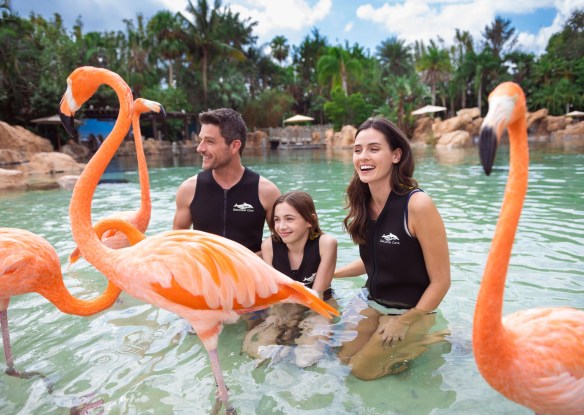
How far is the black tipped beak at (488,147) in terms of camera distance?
1.31 meters

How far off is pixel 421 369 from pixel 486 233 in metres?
3.57

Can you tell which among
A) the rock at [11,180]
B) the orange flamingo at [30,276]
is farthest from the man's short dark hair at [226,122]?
the rock at [11,180]

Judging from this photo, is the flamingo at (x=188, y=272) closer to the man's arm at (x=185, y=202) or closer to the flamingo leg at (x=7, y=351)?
the flamingo leg at (x=7, y=351)

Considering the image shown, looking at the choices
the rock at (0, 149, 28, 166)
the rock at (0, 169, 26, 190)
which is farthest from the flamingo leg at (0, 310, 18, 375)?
the rock at (0, 149, 28, 166)

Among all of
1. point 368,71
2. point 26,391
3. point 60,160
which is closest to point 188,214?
point 26,391

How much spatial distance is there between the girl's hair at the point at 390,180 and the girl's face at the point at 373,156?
4 cm

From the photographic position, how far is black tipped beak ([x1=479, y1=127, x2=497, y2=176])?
1312mm

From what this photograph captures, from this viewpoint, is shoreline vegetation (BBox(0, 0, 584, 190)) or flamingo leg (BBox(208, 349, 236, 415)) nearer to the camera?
flamingo leg (BBox(208, 349, 236, 415))

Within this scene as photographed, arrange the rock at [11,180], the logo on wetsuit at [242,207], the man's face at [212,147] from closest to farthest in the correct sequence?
the man's face at [212,147] < the logo on wetsuit at [242,207] < the rock at [11,180]

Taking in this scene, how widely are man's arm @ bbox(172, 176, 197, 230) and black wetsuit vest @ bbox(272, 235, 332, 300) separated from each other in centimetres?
102

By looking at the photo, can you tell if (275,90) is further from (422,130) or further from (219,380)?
(219,380)

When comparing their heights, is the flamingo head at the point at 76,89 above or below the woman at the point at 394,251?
above

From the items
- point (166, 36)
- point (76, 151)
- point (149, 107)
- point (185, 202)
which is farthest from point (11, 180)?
point (166, 36)

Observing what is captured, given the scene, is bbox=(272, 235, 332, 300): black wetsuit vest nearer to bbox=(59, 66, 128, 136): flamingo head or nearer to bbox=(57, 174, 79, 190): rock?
bbox=(59, 66, 128, 136): flamingo head
